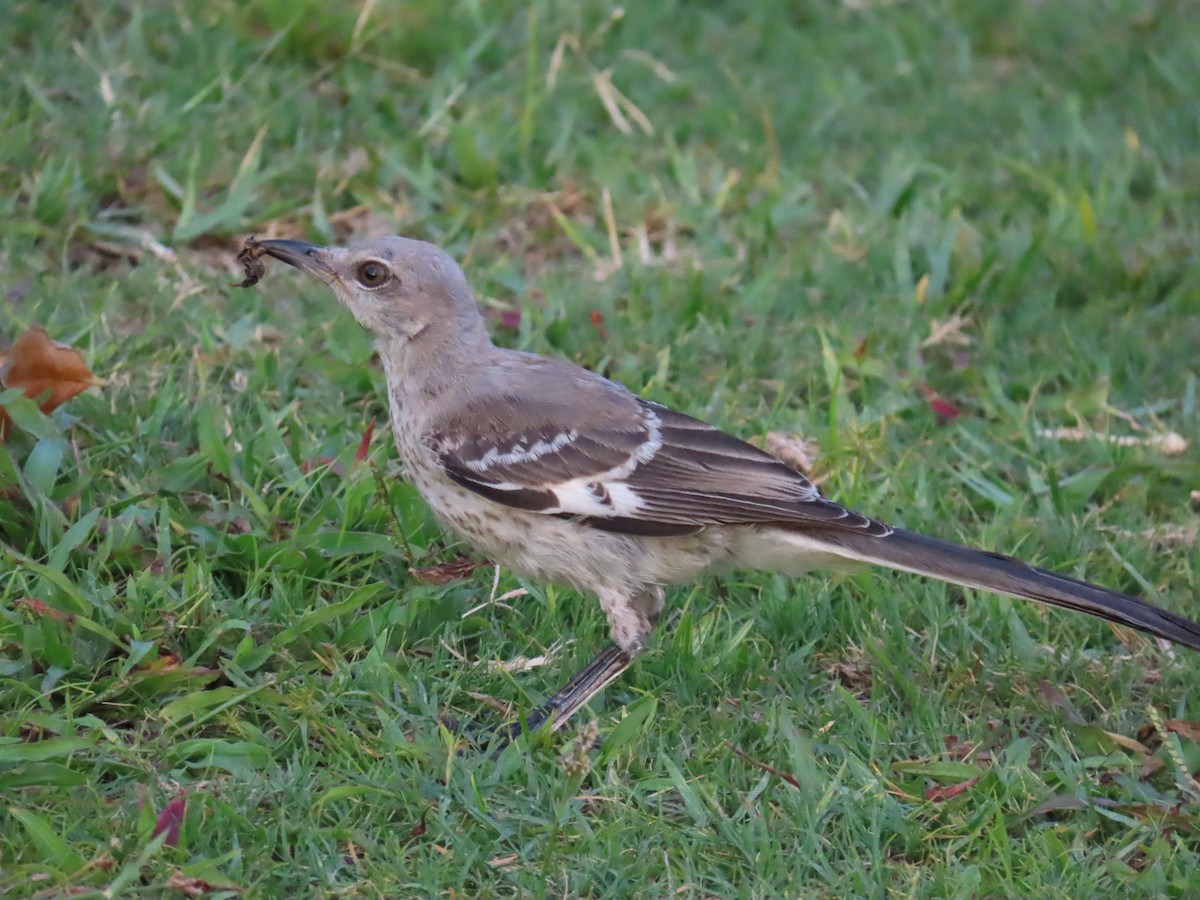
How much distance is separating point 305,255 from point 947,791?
9.18 ft

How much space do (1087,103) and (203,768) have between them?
22.5 ft

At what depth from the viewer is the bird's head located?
514cm

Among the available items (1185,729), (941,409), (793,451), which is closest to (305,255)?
(793,451)

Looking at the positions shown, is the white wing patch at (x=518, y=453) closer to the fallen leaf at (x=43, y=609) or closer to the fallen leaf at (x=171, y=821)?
the fallen leaf at (x=43, y=609)

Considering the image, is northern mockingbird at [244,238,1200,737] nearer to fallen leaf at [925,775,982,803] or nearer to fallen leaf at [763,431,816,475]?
fallen leaf at [925,775,982,803]

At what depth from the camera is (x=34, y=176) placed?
21.8ft

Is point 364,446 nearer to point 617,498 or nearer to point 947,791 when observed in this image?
point 617,498

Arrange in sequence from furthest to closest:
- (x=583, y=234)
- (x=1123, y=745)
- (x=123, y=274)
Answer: (x=583, y=234) → (x=123, y=274) → (x=1123, y=745)

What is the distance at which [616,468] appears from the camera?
481cm

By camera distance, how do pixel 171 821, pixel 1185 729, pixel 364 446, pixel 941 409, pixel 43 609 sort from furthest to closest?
pixel 941 409 → pixel 364 446 → pixel 1185 729 → pixel 43 609 → pixel 171 821

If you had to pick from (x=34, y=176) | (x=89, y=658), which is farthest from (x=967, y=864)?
(x=34, y=176)

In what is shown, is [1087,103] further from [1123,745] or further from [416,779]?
[416,779]

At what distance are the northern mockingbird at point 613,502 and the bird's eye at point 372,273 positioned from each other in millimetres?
379

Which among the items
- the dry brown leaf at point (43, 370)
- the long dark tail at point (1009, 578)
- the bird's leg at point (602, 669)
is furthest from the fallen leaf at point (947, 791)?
the dry brown leaf at point (43, 370)
